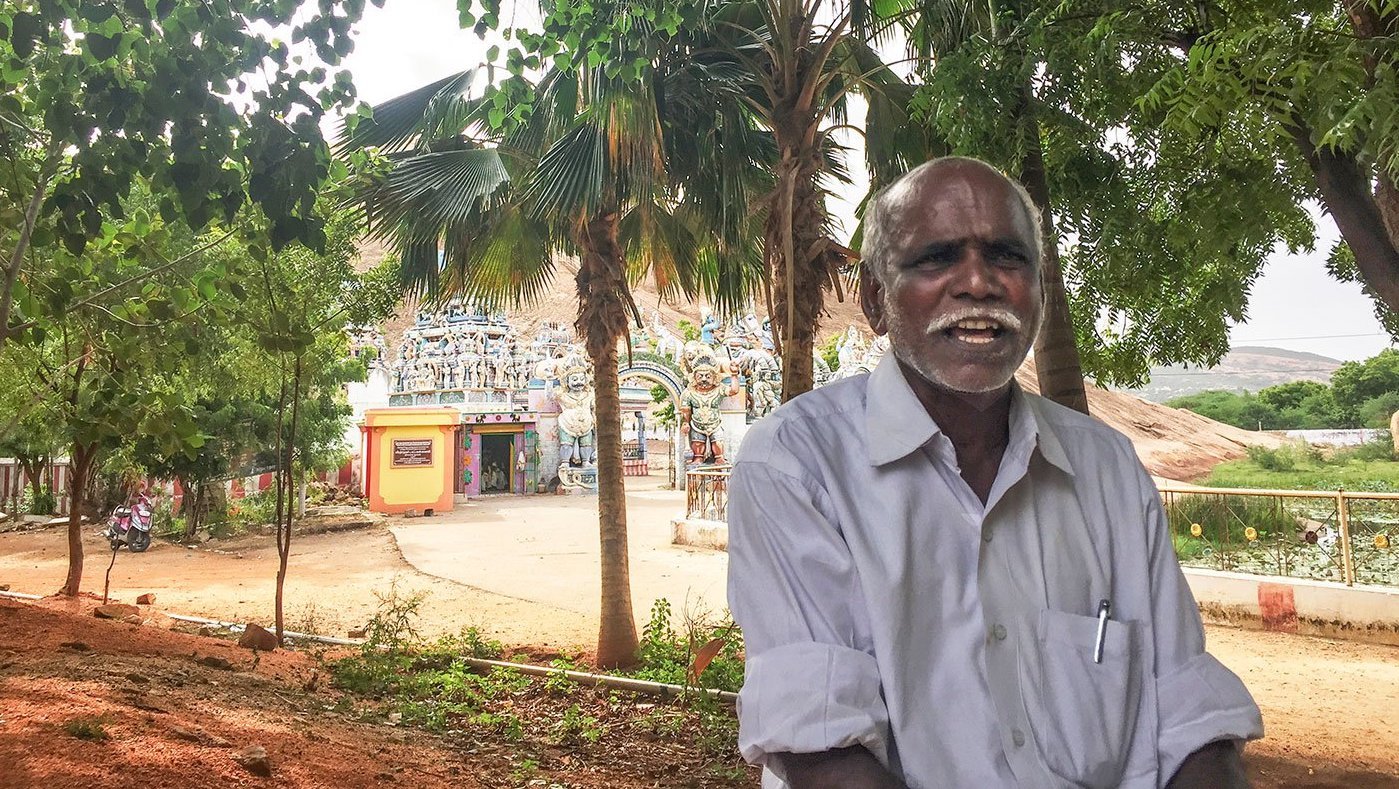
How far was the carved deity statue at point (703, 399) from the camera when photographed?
25.6 metres

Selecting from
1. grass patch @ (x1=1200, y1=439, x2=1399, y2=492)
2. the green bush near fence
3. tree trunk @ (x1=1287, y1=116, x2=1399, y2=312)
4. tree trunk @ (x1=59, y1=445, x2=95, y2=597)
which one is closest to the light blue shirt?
tree trunk @ (x1=1287, y1=116, x2=1399, y2=312)

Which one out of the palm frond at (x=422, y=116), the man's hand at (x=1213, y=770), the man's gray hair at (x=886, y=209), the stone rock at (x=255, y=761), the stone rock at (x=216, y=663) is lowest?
the stone rock at (x=216, y=663)

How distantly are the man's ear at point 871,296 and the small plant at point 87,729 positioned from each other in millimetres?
3106

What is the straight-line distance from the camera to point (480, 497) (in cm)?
2736

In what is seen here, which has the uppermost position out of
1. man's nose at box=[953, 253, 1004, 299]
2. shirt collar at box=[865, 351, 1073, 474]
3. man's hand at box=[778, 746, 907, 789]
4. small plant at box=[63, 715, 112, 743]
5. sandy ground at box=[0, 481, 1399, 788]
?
man's nose at box=[953, 253, 1004, 299]

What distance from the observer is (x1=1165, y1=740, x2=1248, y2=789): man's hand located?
106 cm

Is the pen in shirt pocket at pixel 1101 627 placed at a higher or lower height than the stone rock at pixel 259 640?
higher

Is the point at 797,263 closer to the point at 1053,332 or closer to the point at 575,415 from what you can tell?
the point at 1053,332

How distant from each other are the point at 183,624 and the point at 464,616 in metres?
2.58

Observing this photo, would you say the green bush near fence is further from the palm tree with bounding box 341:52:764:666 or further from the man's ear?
the man's ear

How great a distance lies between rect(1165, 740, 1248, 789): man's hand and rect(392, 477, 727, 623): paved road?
6371 mm

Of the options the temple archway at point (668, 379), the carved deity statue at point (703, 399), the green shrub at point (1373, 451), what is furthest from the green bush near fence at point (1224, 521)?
the temple archway at point (668, 379)

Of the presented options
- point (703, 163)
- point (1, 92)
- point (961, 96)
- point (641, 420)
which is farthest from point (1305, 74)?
point (641, 420)

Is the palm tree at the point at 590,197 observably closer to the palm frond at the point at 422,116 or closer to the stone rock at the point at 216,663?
the palm frond at the point at 422,116
